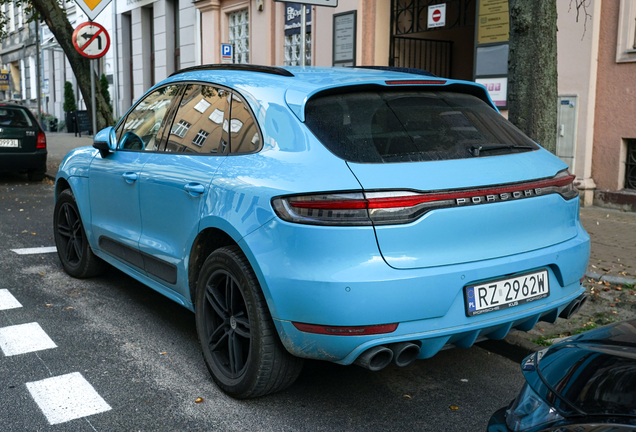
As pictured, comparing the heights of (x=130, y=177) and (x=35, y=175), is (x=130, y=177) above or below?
above

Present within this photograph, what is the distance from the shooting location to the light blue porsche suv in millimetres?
2783

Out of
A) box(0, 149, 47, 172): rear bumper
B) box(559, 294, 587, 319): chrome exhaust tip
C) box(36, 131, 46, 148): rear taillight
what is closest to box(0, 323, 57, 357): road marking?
box(559, 294, 587, 319): chrome exhaust tip

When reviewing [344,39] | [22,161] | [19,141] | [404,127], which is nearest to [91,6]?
[19,141]

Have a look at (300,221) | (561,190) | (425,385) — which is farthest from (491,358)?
(300,221)

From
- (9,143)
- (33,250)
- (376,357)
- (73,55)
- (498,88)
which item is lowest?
(33,250)

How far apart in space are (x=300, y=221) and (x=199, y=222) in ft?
2.76

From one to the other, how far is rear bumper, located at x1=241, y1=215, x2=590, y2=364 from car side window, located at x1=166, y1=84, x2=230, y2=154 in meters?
0.83

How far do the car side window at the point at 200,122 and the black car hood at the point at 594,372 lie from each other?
2058 mm

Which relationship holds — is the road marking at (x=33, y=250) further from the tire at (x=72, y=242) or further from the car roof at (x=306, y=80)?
the car roof at (x=306, y=80)

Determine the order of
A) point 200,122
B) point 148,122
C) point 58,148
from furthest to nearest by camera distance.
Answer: point 58,148, point 148,122, point 200,122

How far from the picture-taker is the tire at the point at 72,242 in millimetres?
5500

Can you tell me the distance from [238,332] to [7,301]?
265 centimetres

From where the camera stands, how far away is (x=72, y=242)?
5.73 meters

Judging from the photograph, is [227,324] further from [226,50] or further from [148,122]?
[226,50]
